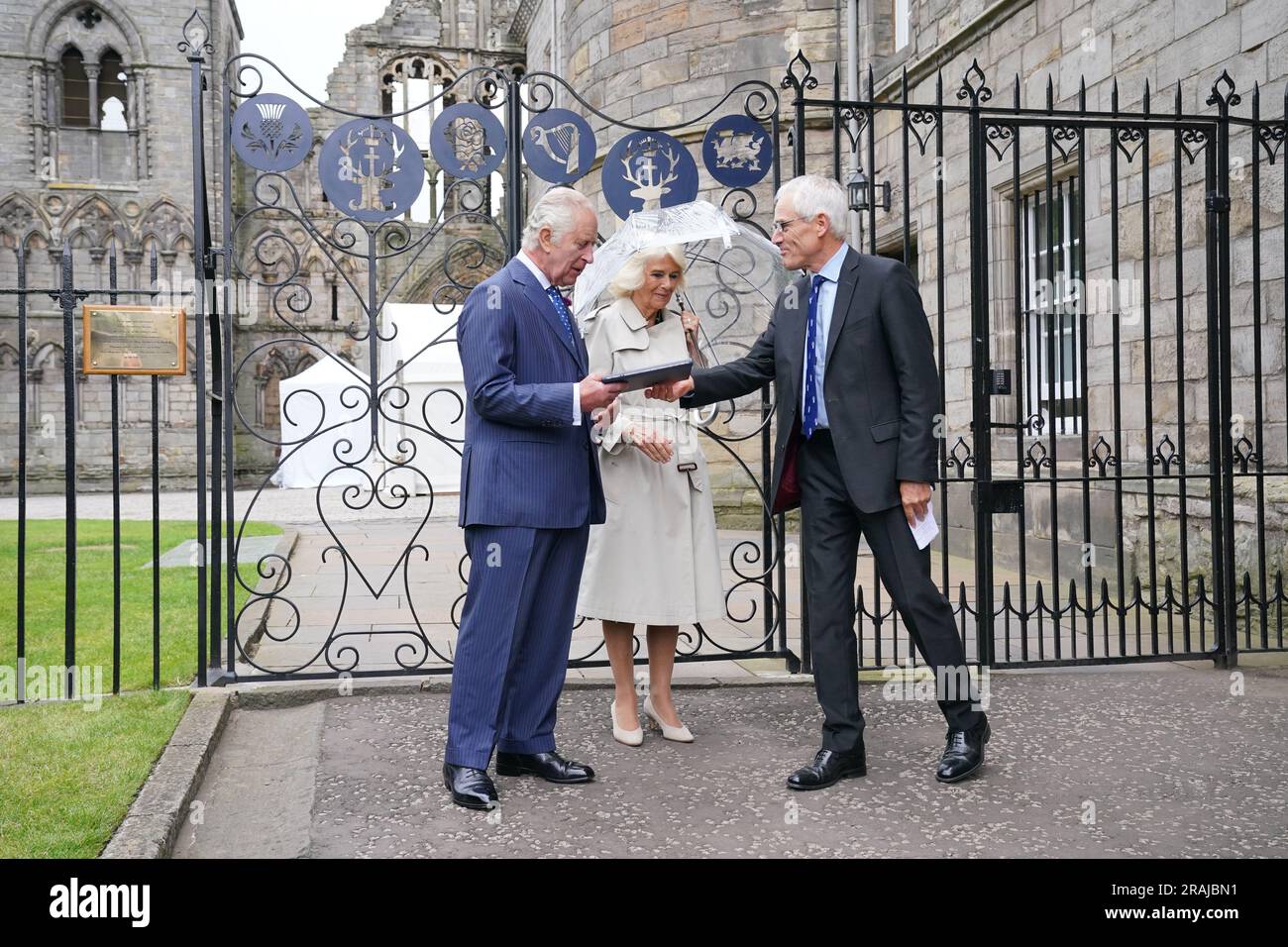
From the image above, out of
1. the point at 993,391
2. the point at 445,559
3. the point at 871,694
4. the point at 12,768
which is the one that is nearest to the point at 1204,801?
the point at 871,694

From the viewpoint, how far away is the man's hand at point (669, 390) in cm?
441

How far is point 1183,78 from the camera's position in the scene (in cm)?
752

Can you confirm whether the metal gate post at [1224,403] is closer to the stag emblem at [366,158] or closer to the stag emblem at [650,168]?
the stag emblem at [650,168]

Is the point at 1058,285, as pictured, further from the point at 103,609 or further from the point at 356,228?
the point at 356,228

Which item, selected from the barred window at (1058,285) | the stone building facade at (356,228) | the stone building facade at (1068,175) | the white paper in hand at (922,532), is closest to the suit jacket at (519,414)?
the white paper in hand at (922,532)

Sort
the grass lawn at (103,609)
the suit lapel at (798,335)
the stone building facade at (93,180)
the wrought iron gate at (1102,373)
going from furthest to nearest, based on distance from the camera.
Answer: the stone building facade at (93,180), the grass lawn at (103,609), the wrought iron gate at (1102,373), the suit lapel at (798,335)

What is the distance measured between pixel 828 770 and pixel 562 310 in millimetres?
1896

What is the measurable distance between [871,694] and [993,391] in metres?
1.60

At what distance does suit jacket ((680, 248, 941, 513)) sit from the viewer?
4098 millimetres

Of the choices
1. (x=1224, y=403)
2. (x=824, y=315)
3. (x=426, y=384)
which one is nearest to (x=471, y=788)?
(x=824, y=315)

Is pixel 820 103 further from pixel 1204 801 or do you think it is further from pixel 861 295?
pixel 1204 801

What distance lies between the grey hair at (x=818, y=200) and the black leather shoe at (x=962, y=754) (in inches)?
73.2

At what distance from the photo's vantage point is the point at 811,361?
4.33 meters

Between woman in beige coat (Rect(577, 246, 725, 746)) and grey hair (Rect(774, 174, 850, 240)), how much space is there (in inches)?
20.3
